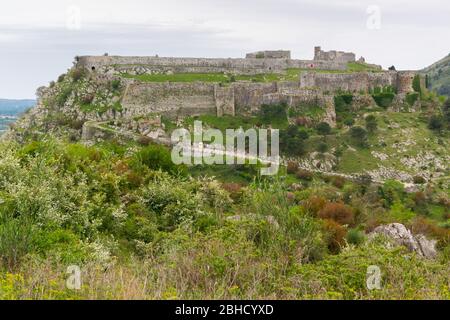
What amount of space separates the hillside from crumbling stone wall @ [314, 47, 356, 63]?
6202 mm

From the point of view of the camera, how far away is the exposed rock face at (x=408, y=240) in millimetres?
15977

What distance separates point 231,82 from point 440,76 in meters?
88.9

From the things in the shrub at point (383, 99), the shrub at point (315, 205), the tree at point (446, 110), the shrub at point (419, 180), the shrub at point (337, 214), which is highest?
the shrub at point (383, 99)

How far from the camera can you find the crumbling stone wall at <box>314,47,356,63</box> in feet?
211

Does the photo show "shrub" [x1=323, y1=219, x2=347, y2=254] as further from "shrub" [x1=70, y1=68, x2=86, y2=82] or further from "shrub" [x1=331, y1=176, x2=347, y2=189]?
"shrub" [x1=70, y1=68, x2=86, y2=82]

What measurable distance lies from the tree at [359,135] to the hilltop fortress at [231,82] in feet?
9.35

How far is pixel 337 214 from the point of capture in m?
20.5

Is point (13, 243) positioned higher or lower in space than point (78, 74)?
lower

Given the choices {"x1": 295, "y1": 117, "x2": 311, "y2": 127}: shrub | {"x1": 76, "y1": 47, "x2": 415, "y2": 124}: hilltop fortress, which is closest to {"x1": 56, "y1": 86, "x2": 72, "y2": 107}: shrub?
{"x1": 76, "y1": 47, "x2": 415, "y2": 124}: hilltop fortress

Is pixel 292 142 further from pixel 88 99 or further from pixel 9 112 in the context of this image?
pixel 9 112

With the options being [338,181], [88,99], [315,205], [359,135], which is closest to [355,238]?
[315,205]

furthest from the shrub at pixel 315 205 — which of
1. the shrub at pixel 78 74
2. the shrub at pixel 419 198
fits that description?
the shrub at pixel 78 74

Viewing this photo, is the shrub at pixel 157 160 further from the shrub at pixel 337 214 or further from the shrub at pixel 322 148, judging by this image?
the shrub at pixel 322 148

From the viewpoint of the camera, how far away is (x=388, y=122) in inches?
2031
